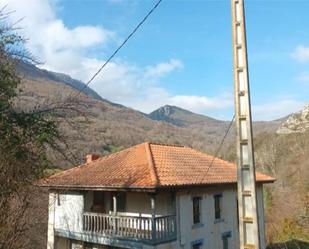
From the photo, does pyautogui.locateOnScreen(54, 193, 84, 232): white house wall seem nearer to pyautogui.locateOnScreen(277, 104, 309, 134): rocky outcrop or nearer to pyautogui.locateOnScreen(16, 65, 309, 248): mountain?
pyautogui.locateOnScreen(16, 65, 309, 248): mountain

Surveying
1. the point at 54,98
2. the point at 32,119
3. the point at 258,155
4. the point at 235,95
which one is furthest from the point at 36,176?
the point at 258,155

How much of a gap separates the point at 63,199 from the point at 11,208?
45.8 ft

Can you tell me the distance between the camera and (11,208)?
25.4 feet

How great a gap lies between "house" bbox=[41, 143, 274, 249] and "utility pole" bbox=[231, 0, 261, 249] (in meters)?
9.47

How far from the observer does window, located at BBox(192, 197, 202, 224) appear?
18.7m

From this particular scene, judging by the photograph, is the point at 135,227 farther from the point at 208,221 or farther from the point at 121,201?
the point at 208,221

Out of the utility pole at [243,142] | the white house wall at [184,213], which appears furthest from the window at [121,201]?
the utility pole at [243,142]

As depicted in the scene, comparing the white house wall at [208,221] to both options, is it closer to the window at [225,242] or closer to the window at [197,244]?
the window at [197,244]

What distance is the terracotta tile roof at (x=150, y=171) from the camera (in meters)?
17.5

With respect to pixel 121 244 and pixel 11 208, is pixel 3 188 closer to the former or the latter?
pixel 11 208

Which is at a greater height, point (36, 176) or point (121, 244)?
point (36, 176)

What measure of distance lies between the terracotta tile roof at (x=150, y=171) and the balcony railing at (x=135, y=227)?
1.44 meters

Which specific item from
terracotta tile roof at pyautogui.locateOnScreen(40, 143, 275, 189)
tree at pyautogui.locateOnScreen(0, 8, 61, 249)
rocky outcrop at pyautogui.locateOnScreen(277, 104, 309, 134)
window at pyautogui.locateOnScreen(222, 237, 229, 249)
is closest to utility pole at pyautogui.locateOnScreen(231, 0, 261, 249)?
tree at pyautogui.locateOnScreen(0, 8, 61, 249)

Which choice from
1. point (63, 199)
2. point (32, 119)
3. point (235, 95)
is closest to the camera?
point (235, 95)
